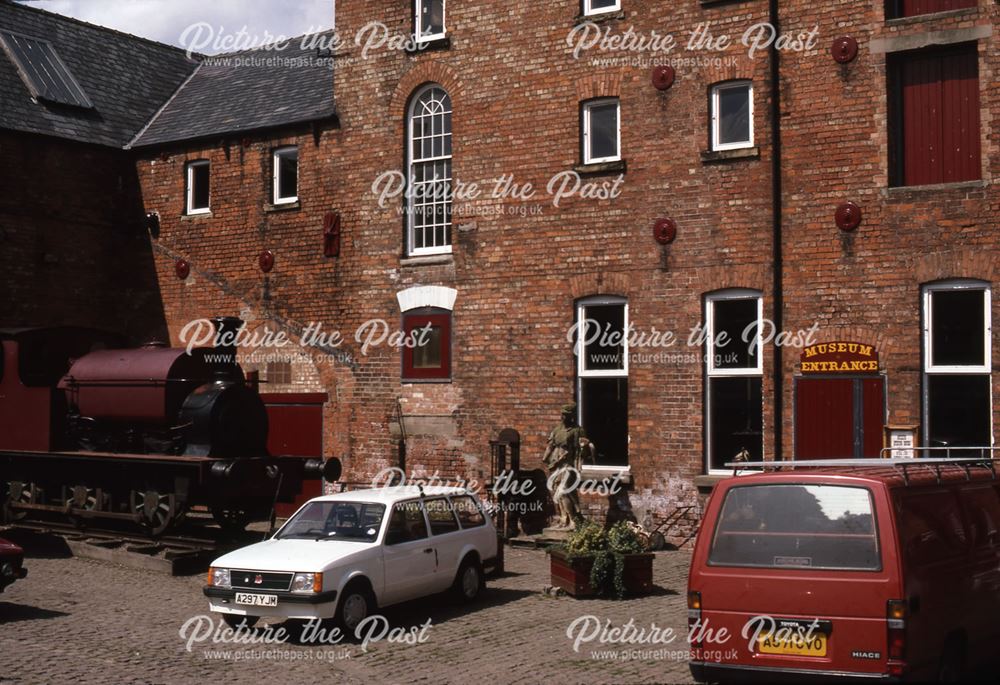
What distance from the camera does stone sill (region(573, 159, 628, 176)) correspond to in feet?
57.7

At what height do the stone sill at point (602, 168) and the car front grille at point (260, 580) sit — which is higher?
the stone sill at point (602, 168)

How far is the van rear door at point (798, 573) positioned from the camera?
7.55 meters

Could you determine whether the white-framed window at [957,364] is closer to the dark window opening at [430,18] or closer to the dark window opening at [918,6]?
the dark window opening at [918,6]

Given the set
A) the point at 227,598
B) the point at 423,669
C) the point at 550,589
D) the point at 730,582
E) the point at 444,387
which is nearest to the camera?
the point at 730,582

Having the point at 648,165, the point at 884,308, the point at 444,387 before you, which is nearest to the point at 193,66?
the point at 444,387

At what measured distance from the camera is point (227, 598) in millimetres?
11359

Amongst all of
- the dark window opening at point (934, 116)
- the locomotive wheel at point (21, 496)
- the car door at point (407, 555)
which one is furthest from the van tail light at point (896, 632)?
the locomotive wheel at point (21, 496)

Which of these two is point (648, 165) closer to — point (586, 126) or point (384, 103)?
point (586, 126)

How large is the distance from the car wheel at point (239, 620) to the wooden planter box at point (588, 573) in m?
3.54

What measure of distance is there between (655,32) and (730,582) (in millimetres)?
11377

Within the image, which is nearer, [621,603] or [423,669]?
[423,669]

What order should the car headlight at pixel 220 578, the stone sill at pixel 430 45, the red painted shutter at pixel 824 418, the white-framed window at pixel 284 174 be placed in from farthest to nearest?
the white-framed window at pixel 284 174 < the stone sill at pixel 430 45 < the red painted shutter at pixel 824 418 < the car headlight at pixel 220 578

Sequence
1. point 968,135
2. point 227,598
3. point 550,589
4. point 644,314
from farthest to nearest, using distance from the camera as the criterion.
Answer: point 644,314
point 968,135
point 550,589
point 227,598

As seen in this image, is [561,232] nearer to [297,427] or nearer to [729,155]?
[729,155]
